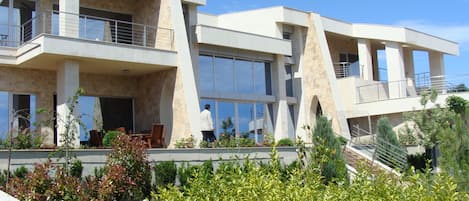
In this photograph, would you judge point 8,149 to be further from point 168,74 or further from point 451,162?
point 451,162

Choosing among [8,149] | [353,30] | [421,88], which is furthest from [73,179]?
[421,88]

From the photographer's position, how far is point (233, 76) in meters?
23.8

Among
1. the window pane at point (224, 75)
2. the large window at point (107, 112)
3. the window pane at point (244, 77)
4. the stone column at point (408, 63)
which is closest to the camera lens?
the large window at point (107, 112)

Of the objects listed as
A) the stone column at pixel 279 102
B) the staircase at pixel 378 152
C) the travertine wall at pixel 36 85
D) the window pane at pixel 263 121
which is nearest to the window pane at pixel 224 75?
the window pane at pixel 263 121

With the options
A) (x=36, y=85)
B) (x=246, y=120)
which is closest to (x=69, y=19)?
(x=36, y=85)

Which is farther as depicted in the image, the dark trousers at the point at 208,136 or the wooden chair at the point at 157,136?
the dark trousers at the point at 208,136

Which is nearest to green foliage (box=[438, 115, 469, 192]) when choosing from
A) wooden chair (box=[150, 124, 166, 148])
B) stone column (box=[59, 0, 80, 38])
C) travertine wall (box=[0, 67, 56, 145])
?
wooden chair (box=[150, 124, 166, 148])

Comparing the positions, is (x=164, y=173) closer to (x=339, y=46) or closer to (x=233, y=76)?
(x=233, y=76)

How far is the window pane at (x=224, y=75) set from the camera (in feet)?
76.1

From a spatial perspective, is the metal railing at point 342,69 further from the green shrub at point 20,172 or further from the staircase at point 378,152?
the green shrub at point 20,172

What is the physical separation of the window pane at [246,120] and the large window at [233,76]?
647mm

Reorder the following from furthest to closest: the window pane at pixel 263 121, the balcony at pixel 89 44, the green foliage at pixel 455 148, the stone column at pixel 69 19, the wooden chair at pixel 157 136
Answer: the window pane at pixel 263 121 → the wooden chair at pixel 157 136 → the stone column at pixel 69 19 → the balcony at pixel 89 44 → the green foliage at pixel 455 148

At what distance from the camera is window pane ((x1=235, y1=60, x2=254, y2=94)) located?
24.0 m

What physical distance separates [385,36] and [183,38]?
1353 cm
